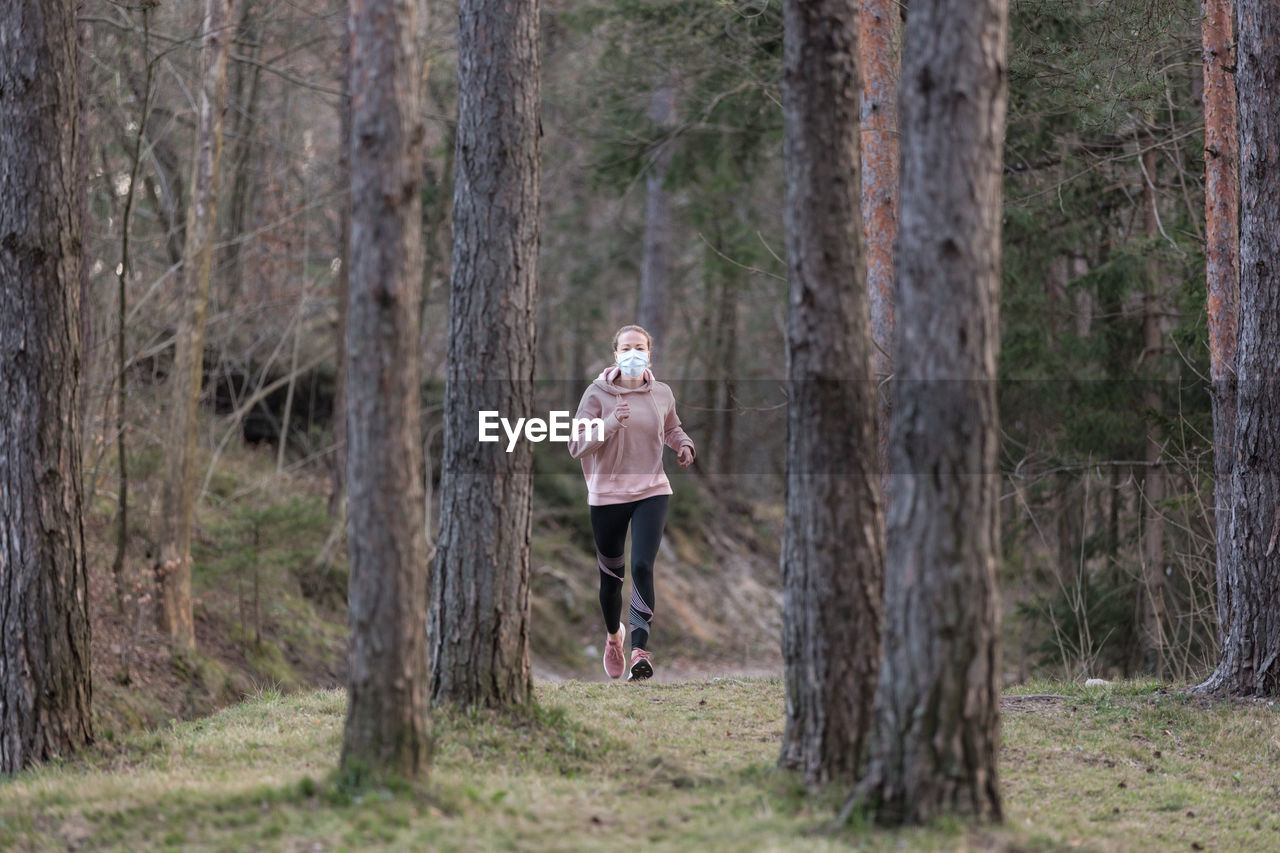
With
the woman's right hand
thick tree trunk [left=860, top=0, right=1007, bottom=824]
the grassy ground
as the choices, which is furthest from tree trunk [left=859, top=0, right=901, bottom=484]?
thick tree trunk [left=860, top=0, right=1007, bottom=824]

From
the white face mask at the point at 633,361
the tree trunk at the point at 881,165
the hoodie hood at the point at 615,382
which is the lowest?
the hoodie hood at the point at 615,382

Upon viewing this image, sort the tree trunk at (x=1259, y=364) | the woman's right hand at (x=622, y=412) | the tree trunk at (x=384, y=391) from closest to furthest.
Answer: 1. the tree trunk at (x=384, y=391)
2. the woman's right hand at (x=622, y=412)
3. the tree trunk at (x=1259, y=364)

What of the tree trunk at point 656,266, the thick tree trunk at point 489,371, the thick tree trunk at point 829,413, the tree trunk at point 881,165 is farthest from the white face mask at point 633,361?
the tree trunk at point 656,266

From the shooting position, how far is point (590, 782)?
571cm

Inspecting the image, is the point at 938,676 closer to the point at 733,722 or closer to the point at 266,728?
the point at 733,722

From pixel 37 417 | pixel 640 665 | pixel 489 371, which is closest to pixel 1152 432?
pixel 640 665

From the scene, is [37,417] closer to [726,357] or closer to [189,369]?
[189,369]

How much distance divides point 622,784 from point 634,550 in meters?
2.45

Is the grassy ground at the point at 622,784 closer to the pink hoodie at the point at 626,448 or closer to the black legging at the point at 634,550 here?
the black legging at the point at 634,550

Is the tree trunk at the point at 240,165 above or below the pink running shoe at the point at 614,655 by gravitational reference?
above

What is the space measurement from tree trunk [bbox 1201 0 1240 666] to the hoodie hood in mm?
4385

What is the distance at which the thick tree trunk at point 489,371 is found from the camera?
6086 mm

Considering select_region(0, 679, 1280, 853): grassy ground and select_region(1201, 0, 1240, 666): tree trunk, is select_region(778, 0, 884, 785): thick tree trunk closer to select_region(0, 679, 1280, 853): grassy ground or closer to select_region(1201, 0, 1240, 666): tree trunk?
select_region(0, 679, 1280, 853): grassy ground

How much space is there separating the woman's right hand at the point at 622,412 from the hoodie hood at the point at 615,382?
119 mm
